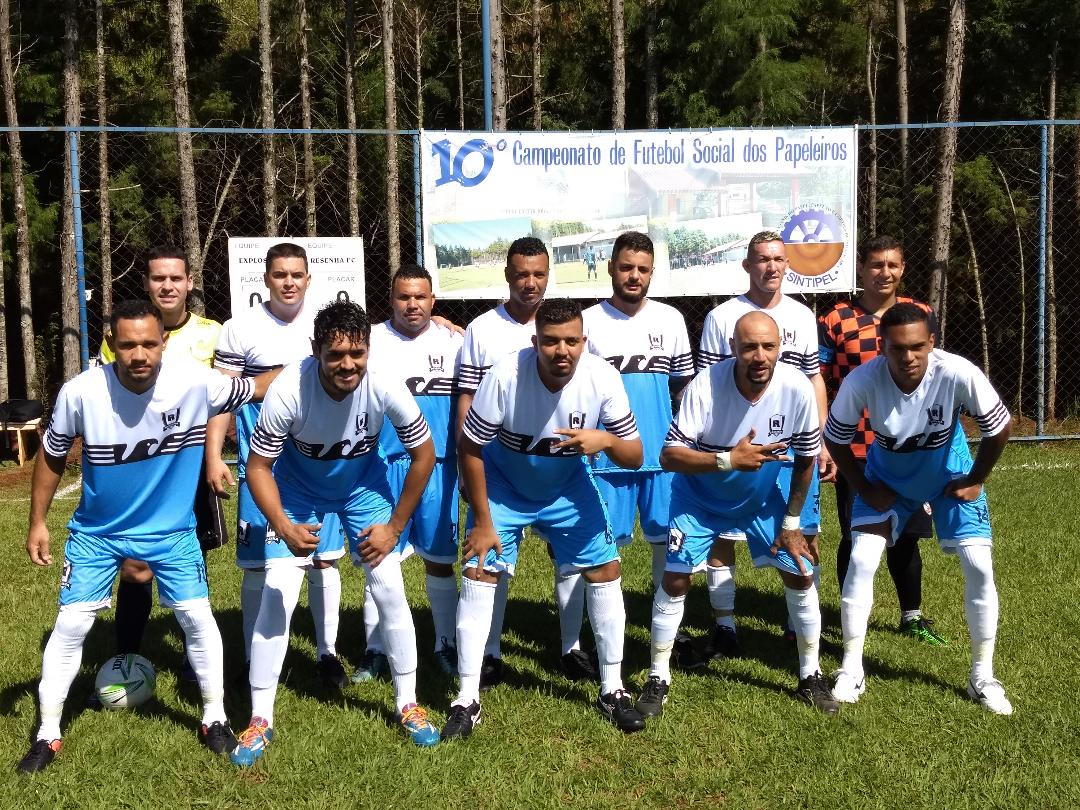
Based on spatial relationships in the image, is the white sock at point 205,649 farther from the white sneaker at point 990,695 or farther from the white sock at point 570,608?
the white sneaker at point 990,695

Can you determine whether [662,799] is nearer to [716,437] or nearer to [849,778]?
[849,778]

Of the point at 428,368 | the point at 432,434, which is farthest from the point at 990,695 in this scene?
the point at 428,368

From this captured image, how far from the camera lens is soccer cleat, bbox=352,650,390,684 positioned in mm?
5406

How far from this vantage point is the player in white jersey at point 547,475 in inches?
180

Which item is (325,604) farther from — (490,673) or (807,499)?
(807,499)

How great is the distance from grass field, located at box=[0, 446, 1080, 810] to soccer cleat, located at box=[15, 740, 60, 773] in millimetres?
44

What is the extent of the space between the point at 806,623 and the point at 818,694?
33 centimetres

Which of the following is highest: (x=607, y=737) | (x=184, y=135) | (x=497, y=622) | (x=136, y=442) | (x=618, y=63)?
(x=618, y=63)

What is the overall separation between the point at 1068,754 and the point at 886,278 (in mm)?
2423

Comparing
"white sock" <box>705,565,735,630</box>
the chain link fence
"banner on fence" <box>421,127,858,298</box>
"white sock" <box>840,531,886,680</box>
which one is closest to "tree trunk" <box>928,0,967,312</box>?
the chain link fence

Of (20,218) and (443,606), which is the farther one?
(20,218)

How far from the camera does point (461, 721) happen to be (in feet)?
15.3

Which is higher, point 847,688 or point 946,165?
point 946,165

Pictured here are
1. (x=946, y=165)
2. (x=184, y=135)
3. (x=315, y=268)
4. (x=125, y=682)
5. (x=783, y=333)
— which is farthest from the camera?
(x=184, y=135)
